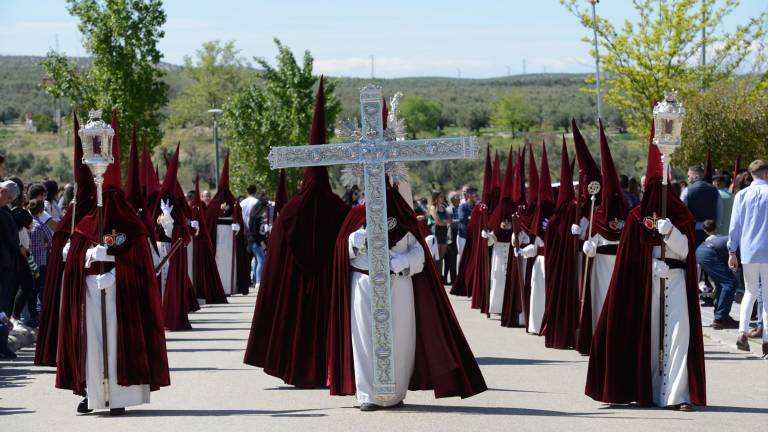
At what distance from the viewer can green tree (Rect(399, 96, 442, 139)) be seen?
87.2m

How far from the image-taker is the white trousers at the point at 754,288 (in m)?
13.0

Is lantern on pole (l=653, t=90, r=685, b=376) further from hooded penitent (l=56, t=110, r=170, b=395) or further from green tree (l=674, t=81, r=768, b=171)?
green tree (l=674, t=81, r=768, b=171)

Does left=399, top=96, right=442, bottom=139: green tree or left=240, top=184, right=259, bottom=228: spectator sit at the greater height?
left=399, top=96, right=442, bottom=139: green tree

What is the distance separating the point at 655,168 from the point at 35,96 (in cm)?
9044

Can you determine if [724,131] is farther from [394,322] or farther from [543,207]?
[394,322]

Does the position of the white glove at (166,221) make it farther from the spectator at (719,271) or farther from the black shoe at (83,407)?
the spectator at (719,271)

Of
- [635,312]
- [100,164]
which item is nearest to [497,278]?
[635,312]

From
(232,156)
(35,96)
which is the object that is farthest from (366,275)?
(35,96)

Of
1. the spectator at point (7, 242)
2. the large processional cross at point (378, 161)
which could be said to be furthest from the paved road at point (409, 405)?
the spectator at point (7, 242)

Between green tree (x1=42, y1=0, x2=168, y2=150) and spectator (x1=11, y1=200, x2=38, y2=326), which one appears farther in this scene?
green tree (x1=42, y1=0, x2=168, y2=150)

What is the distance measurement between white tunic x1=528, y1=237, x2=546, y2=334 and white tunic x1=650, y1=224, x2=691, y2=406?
5714 millimetres

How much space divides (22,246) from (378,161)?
233 inches

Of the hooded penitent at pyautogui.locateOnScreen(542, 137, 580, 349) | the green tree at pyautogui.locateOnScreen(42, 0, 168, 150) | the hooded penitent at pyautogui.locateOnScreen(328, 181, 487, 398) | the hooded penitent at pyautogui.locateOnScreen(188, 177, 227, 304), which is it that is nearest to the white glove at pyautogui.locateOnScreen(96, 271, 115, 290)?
the hooded penitent at pyautogui.locateOnScreen(328, 181, 487, 398)

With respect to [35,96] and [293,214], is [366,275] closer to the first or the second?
[293,214]
